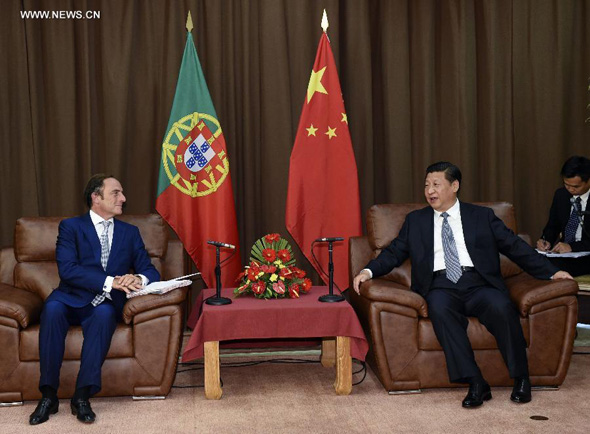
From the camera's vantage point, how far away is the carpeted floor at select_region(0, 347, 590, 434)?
3.17 meters

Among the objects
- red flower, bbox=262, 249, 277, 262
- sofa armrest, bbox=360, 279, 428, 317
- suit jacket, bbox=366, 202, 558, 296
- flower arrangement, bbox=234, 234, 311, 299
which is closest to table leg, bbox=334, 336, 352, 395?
sofa armrest, bbox=360, 279, 428, 317

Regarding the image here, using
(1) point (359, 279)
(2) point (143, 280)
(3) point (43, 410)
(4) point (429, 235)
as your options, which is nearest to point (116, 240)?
(2) point (143, 280)

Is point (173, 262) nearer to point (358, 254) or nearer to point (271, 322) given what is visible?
point (271, 322)

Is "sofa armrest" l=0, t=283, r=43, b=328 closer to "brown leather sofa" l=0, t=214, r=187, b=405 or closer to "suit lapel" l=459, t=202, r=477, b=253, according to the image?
"brown leather sofa" l=0, t=214, r=187, b=405

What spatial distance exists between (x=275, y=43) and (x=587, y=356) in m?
2.99

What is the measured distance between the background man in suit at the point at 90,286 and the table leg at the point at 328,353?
1116 mm

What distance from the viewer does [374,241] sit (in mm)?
4215

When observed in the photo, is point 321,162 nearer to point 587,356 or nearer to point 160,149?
point 160,149

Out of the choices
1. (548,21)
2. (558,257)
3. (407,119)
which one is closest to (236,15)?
(407,119)

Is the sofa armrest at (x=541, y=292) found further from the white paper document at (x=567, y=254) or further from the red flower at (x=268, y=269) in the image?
the red flower at (x=268, y=269)

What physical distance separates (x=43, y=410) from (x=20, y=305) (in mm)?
579

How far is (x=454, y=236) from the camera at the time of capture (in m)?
3.98

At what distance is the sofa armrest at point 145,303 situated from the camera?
11.9ft

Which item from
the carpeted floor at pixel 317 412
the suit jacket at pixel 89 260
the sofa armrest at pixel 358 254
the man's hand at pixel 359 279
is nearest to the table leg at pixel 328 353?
the carpeted floor at pixel 317 412
